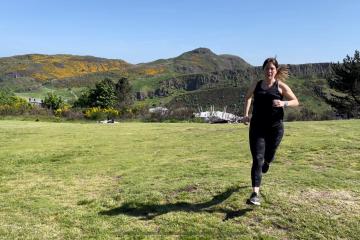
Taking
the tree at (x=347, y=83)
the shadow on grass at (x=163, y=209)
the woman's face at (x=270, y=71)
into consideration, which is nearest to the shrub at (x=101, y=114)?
the tree at (x=347, y=83)

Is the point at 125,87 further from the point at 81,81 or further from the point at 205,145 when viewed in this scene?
the point at 81,81

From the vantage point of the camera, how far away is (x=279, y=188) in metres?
8.82

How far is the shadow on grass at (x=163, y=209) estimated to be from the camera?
7846 millimetres

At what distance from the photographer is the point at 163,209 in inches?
319

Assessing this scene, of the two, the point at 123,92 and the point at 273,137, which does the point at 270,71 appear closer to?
the point at 273,137

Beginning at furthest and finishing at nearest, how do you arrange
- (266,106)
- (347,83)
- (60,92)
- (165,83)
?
(165,83) → (60,92) → (347,83) → (266,106)

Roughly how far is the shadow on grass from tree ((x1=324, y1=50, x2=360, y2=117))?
1644 inches

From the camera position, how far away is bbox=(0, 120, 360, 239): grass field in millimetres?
7246

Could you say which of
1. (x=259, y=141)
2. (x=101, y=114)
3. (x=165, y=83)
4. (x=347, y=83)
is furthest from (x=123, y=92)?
(x=165, y=83)

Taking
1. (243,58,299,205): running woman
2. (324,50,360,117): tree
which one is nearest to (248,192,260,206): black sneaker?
(243,58,299,205): running woman

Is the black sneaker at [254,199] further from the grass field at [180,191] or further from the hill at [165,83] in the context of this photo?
the hill at [165,83]

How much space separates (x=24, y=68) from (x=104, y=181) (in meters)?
180

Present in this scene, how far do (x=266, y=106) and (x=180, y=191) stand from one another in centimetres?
246

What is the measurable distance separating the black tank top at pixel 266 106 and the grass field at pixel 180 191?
145 cm
